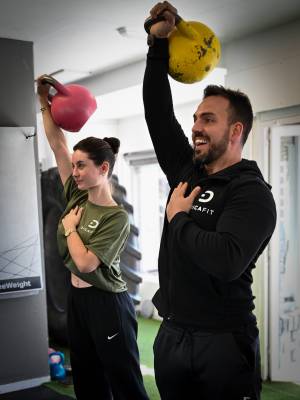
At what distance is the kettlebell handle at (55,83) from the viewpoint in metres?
2.35

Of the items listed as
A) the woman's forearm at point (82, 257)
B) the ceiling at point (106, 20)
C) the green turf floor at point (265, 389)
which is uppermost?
the ceiling at point (106, 20)

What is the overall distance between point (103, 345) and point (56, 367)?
1537 mm

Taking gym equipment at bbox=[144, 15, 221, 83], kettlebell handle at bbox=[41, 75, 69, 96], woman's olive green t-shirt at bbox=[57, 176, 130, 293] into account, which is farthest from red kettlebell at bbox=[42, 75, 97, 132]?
gym equipment at bbox=[144, 15, 221, 83]

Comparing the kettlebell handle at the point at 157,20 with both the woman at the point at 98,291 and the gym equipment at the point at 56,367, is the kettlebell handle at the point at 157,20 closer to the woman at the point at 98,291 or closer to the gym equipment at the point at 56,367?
the woman at the point at 98,291

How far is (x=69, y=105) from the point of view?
7.83 ft

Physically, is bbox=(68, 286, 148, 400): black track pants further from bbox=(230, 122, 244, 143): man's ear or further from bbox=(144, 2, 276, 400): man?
bbox=(230, 122, 244, 143): man's ear

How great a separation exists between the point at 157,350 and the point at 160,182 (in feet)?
13.6

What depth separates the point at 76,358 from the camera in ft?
7.95

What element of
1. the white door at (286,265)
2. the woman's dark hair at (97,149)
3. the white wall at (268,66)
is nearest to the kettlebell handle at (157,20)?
the woman's dark hair at (97,149)

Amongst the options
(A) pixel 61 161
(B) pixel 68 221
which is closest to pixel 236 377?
(B) pixel 68 221

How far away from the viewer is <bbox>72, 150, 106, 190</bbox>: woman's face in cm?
238

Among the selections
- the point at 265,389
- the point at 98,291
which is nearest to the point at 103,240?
the point at 98,291

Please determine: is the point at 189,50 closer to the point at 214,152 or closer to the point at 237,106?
the point at 237,106

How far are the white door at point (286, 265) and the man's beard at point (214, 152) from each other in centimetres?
195
